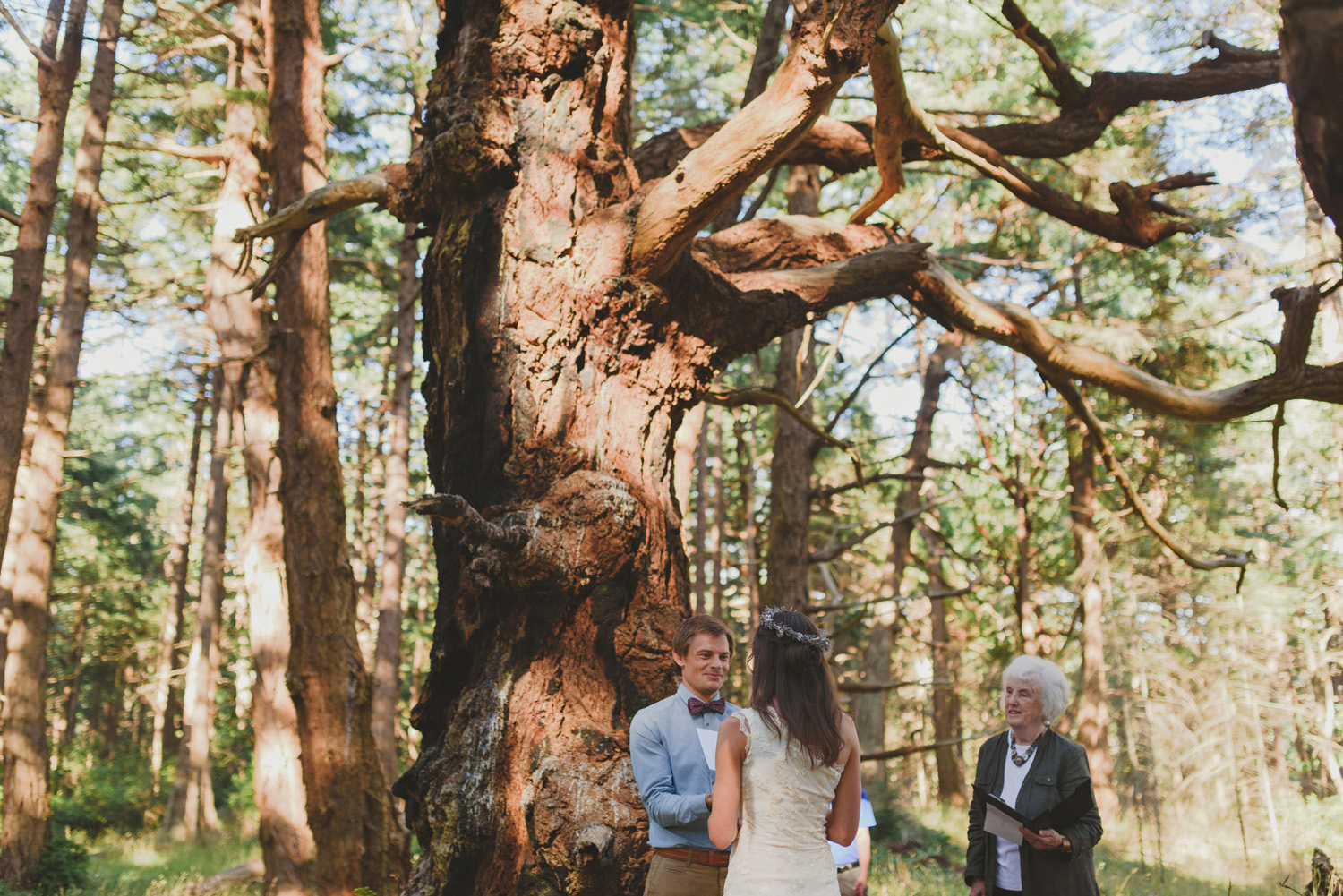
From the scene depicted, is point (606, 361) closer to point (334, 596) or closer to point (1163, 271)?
point (334, 596)

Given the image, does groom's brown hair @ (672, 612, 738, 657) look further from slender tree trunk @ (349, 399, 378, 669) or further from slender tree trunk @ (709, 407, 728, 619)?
slender tree trunk @ (349, 399, 378, 669)

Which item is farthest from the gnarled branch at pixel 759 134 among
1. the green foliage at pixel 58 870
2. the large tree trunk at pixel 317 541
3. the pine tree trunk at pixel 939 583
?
the green foliage at pixel 58 870

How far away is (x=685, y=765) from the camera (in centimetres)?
320

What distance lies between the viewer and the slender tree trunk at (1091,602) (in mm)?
15531

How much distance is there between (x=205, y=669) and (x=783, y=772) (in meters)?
16.4

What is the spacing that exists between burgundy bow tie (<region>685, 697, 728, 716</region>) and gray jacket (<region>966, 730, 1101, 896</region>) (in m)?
1.26

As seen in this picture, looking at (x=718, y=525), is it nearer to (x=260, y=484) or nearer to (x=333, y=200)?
(x=260, y=484)

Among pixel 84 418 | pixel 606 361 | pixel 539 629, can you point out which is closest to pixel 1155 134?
pixel 606 361

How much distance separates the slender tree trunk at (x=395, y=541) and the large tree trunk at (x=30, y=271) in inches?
188

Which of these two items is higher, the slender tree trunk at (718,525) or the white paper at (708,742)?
the slender tree trunk at (718,525)

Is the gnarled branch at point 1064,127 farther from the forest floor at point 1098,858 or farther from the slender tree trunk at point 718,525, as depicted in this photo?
the slender tree trunk at point 718,525

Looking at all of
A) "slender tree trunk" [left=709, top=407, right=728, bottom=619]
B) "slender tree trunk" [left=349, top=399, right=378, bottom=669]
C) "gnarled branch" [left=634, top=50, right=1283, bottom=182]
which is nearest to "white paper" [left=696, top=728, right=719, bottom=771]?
"gnarled branch" [left=634, top=50, right=1283, bottom=182]

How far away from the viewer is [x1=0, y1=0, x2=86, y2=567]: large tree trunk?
938 centimetres

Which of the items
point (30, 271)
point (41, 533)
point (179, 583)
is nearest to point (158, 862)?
point (41, 533)
